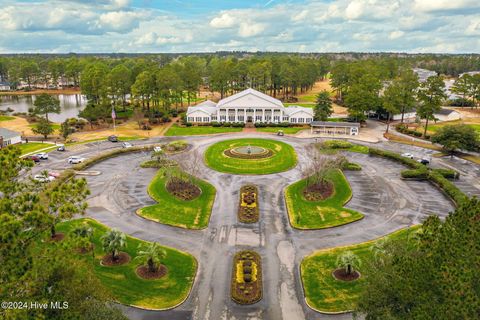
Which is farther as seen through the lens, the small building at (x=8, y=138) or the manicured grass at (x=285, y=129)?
the manicured grass at (x=285, y=129)

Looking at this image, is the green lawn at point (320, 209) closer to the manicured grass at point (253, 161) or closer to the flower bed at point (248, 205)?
the flower bed at point (248, 205)

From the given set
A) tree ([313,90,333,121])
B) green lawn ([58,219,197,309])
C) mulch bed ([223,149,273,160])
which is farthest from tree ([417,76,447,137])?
green lawn ([58,219,197,309])

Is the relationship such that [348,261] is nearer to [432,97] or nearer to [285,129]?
[285,129]

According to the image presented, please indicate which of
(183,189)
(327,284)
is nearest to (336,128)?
(183,189)

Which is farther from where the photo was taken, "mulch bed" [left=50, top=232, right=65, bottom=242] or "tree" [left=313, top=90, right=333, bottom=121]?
"tree" [left=313, top=90, right=333, bottom=121]

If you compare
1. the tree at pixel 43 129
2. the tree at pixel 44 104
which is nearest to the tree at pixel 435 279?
the tree at pixel 43 129

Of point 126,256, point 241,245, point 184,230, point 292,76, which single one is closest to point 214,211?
point 184,230

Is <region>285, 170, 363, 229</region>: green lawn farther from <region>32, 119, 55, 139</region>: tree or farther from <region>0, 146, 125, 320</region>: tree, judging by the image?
<region>32, 119, 55, 139</region>: tree
